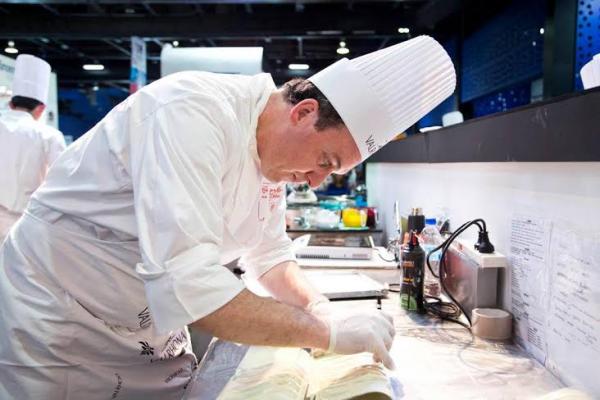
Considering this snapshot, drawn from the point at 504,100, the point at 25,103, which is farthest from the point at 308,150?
the point at 504,100

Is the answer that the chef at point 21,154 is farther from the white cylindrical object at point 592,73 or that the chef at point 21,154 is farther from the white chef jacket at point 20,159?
the white cylindrical object at point 592,73

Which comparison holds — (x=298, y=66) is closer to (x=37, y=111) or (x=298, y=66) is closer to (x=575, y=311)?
(x=37, y=111)

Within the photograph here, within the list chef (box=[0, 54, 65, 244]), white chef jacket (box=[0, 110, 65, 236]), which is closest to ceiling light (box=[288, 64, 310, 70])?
chef (box=[0, 54, 65, 244])

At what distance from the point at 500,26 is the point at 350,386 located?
391 cm

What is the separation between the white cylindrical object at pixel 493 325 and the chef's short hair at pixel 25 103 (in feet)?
12.7

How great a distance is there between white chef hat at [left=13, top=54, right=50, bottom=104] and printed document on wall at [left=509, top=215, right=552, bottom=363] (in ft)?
13.2

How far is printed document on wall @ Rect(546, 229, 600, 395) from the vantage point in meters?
1.01

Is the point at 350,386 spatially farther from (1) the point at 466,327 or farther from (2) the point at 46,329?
(2) the point at 46,329

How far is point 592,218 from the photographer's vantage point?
3.40 feet

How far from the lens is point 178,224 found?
2.91 ft

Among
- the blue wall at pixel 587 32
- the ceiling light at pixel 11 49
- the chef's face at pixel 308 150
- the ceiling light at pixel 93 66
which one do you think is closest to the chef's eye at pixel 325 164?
the chef's face at pixel 308 150

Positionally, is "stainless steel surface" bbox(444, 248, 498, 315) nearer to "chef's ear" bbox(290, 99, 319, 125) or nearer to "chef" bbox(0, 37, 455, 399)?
"chef" bbox(0, 37, 455, 399)

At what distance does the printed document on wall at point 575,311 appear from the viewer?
39.9 inches

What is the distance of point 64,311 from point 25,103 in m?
3.29
